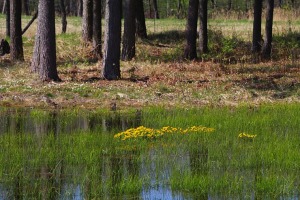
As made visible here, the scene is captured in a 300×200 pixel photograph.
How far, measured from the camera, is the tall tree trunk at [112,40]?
79.2 feet

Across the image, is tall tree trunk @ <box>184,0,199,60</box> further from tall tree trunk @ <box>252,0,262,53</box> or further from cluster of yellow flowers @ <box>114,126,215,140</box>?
cluster of yellow flowers @ <box>114,126,215,140</box>

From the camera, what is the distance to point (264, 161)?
12094 mm

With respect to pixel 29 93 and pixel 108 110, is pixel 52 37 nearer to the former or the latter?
pixel 29 93

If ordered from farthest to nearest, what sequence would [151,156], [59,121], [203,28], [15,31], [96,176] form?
[203,28] < [15,31] < [59,121] < [151,156] < [96,176]

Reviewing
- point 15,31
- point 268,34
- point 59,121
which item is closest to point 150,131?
point 59,121

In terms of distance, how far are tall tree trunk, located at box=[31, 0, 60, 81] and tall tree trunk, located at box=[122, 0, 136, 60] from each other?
6.70 meters

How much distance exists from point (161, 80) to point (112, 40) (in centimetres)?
221

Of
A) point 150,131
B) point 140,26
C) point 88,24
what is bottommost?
point 150,131

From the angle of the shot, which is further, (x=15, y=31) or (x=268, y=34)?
(x=268, y=34)

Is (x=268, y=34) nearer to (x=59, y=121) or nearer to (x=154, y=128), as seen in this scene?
(x=59, y=121)

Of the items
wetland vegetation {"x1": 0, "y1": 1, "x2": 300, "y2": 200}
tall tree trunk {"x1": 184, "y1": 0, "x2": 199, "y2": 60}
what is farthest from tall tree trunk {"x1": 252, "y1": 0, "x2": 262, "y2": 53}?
tall tree trunk {"x1": 184, "y1": 0, "x2": 199, "y2": 60}

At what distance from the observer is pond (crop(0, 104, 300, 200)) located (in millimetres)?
10070

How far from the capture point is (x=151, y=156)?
41.2 feet

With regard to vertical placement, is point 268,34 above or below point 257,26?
below
